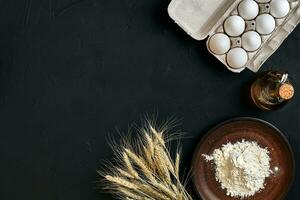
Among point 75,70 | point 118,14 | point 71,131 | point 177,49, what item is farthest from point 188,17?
point 71,131

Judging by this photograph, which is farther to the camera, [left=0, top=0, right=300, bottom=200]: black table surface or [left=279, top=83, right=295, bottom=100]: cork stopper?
[left=0, top=0, right=300, bottom=200]: black table surface

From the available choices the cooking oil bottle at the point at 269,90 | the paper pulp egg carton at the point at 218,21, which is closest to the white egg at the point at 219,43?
the paper pulp egg carton at the point at 218,21

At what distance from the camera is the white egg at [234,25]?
159 cm

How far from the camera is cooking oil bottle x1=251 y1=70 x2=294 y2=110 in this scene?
5.24ft

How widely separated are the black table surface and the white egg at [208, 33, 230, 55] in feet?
0.22

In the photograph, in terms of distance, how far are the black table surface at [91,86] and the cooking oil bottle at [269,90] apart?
0.12 feet

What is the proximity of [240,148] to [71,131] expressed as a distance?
1.73 feet

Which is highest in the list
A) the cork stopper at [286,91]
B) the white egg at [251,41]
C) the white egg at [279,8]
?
the white egg at [279,8]

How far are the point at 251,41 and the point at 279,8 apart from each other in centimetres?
13

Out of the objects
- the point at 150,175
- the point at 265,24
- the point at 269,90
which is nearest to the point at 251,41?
the point at 265,24

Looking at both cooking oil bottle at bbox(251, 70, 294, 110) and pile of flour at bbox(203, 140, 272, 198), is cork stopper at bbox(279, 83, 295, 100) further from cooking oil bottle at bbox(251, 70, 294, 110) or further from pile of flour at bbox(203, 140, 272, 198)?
pile of flour at bbox(203, 140, 272, 198)

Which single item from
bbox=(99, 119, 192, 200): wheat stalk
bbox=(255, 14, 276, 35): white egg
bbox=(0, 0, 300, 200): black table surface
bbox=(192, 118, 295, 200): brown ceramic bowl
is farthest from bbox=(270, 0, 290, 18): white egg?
bbox=(99, 119, 192, 200): wheat stalk

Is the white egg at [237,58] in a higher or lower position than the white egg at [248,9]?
lower

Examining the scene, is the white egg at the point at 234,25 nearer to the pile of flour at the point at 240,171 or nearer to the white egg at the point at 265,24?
the white egg at the point at 265,24
